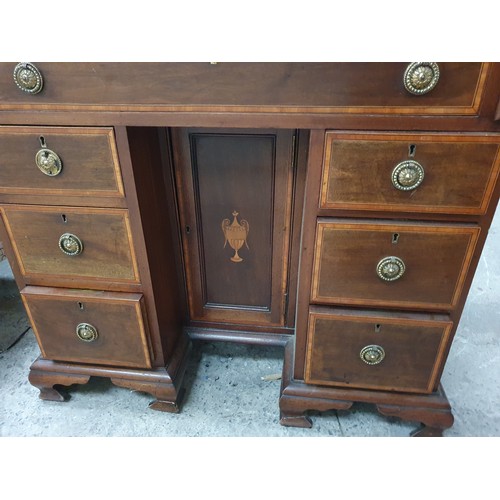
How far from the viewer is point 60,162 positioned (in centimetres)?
76

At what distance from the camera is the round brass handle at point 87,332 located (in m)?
0.93

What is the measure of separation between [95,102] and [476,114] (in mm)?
641

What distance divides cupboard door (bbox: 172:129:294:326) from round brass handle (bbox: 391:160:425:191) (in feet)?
0.84

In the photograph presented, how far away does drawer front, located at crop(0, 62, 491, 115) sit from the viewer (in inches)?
25.0

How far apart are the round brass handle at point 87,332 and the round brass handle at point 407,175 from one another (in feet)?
2.36

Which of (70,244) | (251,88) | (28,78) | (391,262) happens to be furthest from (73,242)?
(391,262)

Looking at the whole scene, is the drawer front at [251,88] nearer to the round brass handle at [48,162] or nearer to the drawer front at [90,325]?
the round brass handle at [48,162]

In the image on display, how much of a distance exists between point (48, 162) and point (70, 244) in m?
0.17

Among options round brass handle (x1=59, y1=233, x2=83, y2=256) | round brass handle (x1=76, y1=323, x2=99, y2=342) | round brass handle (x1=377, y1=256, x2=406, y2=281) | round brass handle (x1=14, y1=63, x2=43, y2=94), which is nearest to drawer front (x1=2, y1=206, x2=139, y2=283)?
round brass handle (x1=59, y1=233, x2=83, y2=256)

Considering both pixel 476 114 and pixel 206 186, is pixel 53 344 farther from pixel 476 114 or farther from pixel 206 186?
pixel 476 114

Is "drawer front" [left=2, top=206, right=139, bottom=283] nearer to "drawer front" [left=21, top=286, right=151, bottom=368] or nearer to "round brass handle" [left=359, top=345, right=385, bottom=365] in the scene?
"drawer front" [left=21, top=286, right=151, bottom=368]

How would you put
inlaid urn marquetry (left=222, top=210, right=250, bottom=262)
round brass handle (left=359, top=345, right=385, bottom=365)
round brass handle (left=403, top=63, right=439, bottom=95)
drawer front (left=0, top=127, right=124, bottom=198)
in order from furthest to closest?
inlaid urn marquetry (left=222, top=210, right=250, bottom=262) < round brass handle (left=359, top=345, right=385, bottom=365) < drawer front (left=0, top=127, right=124, bottom=198) < round brass handle (left=403, top=63, right=439, bottom=95)
